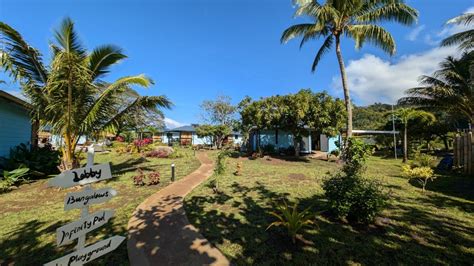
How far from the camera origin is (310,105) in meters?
16.2

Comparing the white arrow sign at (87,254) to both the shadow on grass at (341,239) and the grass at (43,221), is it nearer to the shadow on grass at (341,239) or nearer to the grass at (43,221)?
the grass at (43,221)

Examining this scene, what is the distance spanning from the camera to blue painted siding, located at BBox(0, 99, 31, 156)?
33.3 feet

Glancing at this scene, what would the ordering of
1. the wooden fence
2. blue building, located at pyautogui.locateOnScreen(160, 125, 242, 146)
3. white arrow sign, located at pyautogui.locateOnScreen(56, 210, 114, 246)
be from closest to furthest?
white arrow sign, located at pyautogui.locateOnScreen(56, 210, 114, 246) → the wooden fence → blue building, located at pyautogui.locateOnScreen(160, 125, 242, 146)

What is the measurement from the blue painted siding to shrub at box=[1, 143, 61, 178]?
335mm


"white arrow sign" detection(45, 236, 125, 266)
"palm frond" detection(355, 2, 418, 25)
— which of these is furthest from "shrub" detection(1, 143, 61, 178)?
"palm frond" detection(355, 2, 418, 25)

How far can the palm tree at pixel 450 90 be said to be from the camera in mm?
14453

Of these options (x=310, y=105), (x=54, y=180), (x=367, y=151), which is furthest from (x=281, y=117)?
(x=54, y=180)

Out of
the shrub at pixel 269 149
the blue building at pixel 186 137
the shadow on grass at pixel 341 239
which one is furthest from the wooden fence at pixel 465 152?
the blue building at pixel 186 137

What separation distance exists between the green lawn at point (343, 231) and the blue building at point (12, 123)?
8539 millimetres

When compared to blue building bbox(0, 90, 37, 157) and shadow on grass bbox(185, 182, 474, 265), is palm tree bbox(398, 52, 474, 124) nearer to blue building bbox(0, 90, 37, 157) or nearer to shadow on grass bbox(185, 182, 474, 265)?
shadow on grass bbox(185, 182, 474, 265)

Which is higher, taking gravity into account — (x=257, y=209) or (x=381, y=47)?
(x=381, y=47)

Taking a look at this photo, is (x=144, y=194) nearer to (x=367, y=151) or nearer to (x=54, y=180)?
(x=54, y=180)

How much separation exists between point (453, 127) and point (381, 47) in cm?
2047

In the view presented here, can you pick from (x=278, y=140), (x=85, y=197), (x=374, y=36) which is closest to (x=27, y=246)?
(x=85, y=197)
